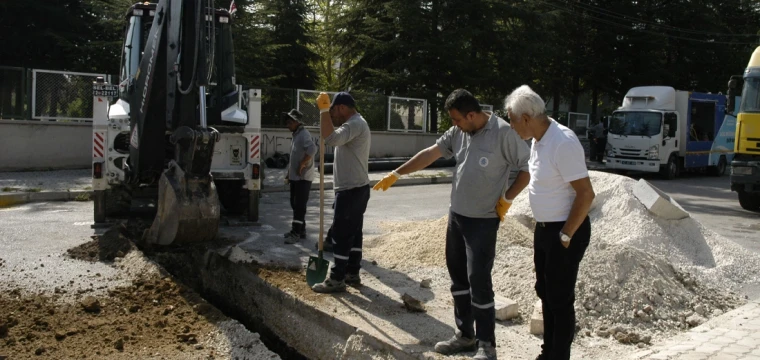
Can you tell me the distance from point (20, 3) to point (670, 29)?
104 ft

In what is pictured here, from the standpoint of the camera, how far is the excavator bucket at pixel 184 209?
6641 millimetres

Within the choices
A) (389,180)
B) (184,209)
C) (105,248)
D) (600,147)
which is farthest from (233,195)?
(600,147)

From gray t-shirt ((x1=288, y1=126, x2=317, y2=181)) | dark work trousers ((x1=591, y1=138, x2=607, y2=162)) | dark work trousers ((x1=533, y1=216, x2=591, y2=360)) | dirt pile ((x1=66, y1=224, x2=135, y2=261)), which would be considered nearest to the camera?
dark work trousers ((x1=533, y1=216, x2=591, y2=360))

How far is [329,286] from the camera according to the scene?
19.5 feet

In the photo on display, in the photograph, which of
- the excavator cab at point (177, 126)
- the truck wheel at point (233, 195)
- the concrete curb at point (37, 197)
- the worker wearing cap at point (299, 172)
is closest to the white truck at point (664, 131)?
the truck wheel at point (233, 195)

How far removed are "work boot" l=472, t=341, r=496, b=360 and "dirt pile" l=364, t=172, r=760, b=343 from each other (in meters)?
1.43

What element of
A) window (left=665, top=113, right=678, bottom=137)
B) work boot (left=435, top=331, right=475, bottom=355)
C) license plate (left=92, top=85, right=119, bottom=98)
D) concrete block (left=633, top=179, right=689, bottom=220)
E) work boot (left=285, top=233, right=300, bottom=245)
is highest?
window (left=665, top=113, right=678, bottom=137)

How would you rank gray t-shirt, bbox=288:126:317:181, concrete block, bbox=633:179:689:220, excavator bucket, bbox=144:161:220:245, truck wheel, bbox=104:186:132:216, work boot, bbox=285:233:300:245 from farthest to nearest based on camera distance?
truck wheel, bbox=104:186:132:216 → concrete block, bbox=633:179:689:220 → gray t-shirt, bbox=288:126:317:181 → work boot, bbox=285:233:300:245 → excavator bucket, bbox=144:161:220:245

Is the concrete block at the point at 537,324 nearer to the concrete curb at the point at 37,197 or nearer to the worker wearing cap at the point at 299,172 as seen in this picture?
the worker wearing cap at the point at 299,172

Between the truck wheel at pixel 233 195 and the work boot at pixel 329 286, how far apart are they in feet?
14.7

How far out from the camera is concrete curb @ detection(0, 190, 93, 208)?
39.3 feet

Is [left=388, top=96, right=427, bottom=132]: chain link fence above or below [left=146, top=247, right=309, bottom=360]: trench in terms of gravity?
above

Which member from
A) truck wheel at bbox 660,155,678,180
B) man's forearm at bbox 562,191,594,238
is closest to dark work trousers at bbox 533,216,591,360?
man's forearm at bbox 562,191,594,238

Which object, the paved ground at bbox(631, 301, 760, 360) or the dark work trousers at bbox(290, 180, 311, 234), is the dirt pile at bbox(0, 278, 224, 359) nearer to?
the dark work trousers at bbox(290, 180, 311, 234)
